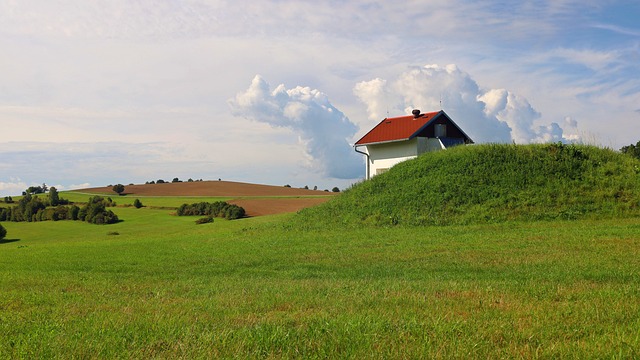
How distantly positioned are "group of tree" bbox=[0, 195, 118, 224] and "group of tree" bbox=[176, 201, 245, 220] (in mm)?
7040

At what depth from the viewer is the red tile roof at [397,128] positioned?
42719mm

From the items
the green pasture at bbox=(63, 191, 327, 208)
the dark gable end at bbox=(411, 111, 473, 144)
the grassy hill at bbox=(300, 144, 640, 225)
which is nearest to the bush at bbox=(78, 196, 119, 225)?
the green pasture at bbox=(63, 191, 327, 208)

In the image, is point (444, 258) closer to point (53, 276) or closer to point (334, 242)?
point (334, 242)

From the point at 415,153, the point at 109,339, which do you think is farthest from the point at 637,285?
the point at 415,153

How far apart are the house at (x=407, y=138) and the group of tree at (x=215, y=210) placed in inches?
547

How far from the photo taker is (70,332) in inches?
271

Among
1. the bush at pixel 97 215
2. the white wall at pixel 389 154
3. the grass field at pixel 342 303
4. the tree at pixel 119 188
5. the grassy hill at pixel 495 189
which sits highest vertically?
the white wall at pixel 389 154

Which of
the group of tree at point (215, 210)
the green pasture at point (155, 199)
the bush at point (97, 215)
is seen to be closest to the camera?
the group of tree at point (215, 210)

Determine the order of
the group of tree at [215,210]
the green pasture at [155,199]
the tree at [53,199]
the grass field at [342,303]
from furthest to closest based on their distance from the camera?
the tree at [53,199] < the green pasture at [155,199] < the group of tree at [215,210] < the grass field at [342,303]

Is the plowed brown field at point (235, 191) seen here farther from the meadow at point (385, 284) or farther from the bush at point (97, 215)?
the meadow at point (385, 284)

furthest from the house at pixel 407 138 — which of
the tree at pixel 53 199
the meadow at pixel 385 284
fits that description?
the tree at pixel 53 199

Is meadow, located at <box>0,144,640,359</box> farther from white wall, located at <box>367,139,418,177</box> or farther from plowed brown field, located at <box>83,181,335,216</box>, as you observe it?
plowed brown field, located at <box>83,181,335,216</box>

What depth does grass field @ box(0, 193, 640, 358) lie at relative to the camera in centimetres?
609

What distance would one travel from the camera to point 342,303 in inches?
341
